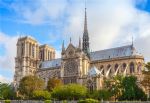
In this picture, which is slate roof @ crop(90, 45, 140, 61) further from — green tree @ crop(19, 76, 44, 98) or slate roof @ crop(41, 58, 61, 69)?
green tree @ crop(19, 76, 44, 98)

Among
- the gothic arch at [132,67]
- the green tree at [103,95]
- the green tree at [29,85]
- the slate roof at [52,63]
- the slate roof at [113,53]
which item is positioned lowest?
the green tree at [103,95]

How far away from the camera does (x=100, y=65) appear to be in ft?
344

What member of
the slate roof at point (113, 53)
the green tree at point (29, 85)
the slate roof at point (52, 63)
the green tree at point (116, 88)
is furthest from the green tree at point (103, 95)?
the slate roof at point (52, 63)

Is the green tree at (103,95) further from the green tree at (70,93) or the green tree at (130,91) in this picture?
the green tree at (130,91)

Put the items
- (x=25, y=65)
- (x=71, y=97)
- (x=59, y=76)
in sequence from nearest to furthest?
(x=71, y=97), (x=59, y=76), (x=25, y=65)

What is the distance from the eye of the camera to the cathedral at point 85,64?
3792 inches

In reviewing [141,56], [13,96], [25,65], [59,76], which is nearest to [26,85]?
[13,96]

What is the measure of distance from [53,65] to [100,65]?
20.3 meters

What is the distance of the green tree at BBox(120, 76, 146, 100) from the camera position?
69125 mm

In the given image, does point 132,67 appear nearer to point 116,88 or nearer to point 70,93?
point 116,88

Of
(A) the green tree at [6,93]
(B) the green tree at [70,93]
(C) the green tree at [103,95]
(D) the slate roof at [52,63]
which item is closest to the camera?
(C) the green tree at [103,95]

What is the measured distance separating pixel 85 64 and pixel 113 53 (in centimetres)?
974

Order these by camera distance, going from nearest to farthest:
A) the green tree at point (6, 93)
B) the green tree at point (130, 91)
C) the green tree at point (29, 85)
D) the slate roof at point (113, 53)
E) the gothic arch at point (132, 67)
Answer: the green tree at point (130, 91)
the green tree at point (29, 85)
the green tree at point (6, 93)
the gothic arch at point (132, 67)
the slate roof at point (113, 53)

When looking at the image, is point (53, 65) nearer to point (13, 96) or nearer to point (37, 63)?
point (37, 63)
